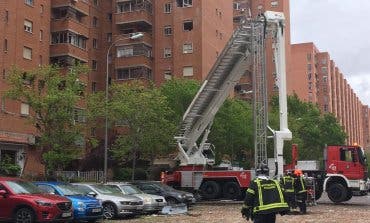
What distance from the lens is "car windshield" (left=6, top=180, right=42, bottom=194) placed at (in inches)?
731

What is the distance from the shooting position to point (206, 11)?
64688 mm

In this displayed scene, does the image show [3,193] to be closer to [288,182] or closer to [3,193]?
[3,193]

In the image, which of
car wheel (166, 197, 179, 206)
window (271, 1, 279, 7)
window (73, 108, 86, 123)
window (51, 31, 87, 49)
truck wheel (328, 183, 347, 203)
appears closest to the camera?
car wheel (166, 197, 179, 206)

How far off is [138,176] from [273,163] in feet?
73.5

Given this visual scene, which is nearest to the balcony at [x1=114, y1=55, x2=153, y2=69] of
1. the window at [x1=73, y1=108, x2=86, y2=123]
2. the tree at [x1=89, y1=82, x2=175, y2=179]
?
the tree at [x1=89, y1=82, x2=175, y2=179]

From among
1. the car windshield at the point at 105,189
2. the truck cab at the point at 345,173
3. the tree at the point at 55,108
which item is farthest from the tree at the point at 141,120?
the car windshield at the point at 105,189

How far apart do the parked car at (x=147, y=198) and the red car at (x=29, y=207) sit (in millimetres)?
5817

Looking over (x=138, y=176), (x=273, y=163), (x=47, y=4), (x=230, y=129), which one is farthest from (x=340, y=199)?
(x=47, y=4)

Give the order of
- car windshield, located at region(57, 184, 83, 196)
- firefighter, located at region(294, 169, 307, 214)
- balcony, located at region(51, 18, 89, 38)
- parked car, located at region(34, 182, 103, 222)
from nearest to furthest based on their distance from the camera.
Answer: parked car, located at region(34, 182, 103, 222)
car windshield, located at region(57, 184, 83, 196)
firefighter, located at region(294, 169, 307, 214)
balcony, located at region(51, 18, 89, 38)

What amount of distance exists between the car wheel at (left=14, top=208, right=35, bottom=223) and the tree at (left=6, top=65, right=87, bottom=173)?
11742 mm

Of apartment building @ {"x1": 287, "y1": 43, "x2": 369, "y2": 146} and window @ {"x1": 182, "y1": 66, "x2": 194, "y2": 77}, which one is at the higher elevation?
apartment building @ {"x1": 287, "y1": 43, "x2": 369, "y2": 146}

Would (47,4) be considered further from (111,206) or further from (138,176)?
(111,206)

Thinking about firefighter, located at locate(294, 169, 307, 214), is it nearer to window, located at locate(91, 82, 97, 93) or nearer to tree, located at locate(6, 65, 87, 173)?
tree, located at locate(6, 65, 87, 173)

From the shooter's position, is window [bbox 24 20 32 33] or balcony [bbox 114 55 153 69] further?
balcony [bbox 114 55 153 69]
